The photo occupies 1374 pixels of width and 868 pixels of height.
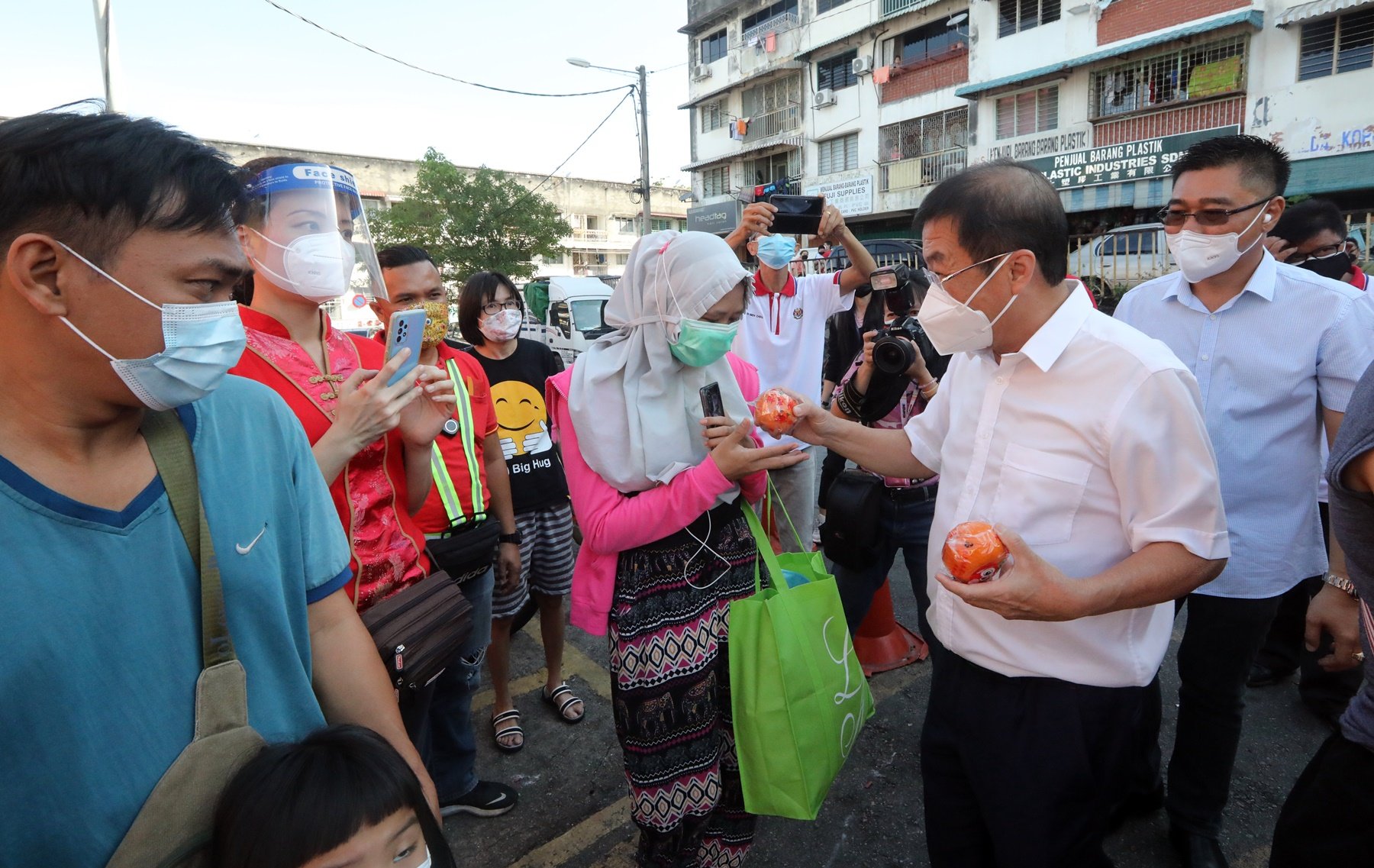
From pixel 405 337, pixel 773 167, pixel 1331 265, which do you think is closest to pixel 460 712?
pixel 405 337

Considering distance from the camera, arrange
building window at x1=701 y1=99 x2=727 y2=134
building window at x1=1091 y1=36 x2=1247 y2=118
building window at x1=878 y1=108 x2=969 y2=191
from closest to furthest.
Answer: building window at x1=1091 y1=36 x2=1247 y2=118
building window at x1=878 y1=108 x2=969 y2=191
building window at x1=701 y1=99 x2=727 y2=134

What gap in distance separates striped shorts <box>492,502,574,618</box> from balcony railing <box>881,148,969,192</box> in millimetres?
19361

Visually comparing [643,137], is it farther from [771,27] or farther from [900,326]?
[900,326]

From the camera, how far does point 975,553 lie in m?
1.34

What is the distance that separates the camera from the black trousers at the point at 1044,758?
155 centimetres

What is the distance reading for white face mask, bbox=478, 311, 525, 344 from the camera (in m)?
3.43

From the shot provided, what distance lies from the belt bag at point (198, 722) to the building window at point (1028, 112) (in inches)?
827

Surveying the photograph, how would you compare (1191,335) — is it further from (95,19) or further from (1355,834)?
(95,19)

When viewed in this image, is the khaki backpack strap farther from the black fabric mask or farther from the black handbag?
the black fabric mask

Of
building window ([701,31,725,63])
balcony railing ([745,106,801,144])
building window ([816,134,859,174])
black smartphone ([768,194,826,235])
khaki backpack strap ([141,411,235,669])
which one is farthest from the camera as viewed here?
building window ([701,31,725,63])

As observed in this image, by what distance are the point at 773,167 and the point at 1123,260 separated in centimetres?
1540

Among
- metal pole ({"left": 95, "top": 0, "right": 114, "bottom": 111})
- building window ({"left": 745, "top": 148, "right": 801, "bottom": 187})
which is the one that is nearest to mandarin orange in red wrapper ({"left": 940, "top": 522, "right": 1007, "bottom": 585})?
metal pole ({"left": 95, "top": 0, "right": 114, "bottom": 111})

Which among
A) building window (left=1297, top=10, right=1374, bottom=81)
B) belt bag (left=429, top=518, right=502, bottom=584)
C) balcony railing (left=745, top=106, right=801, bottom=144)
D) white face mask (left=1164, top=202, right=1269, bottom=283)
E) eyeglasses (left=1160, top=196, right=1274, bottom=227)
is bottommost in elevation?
belt bag (left=429, top=518, right=502, bottom=584)

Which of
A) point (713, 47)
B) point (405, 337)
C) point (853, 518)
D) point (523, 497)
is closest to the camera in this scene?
point (405, 337)
